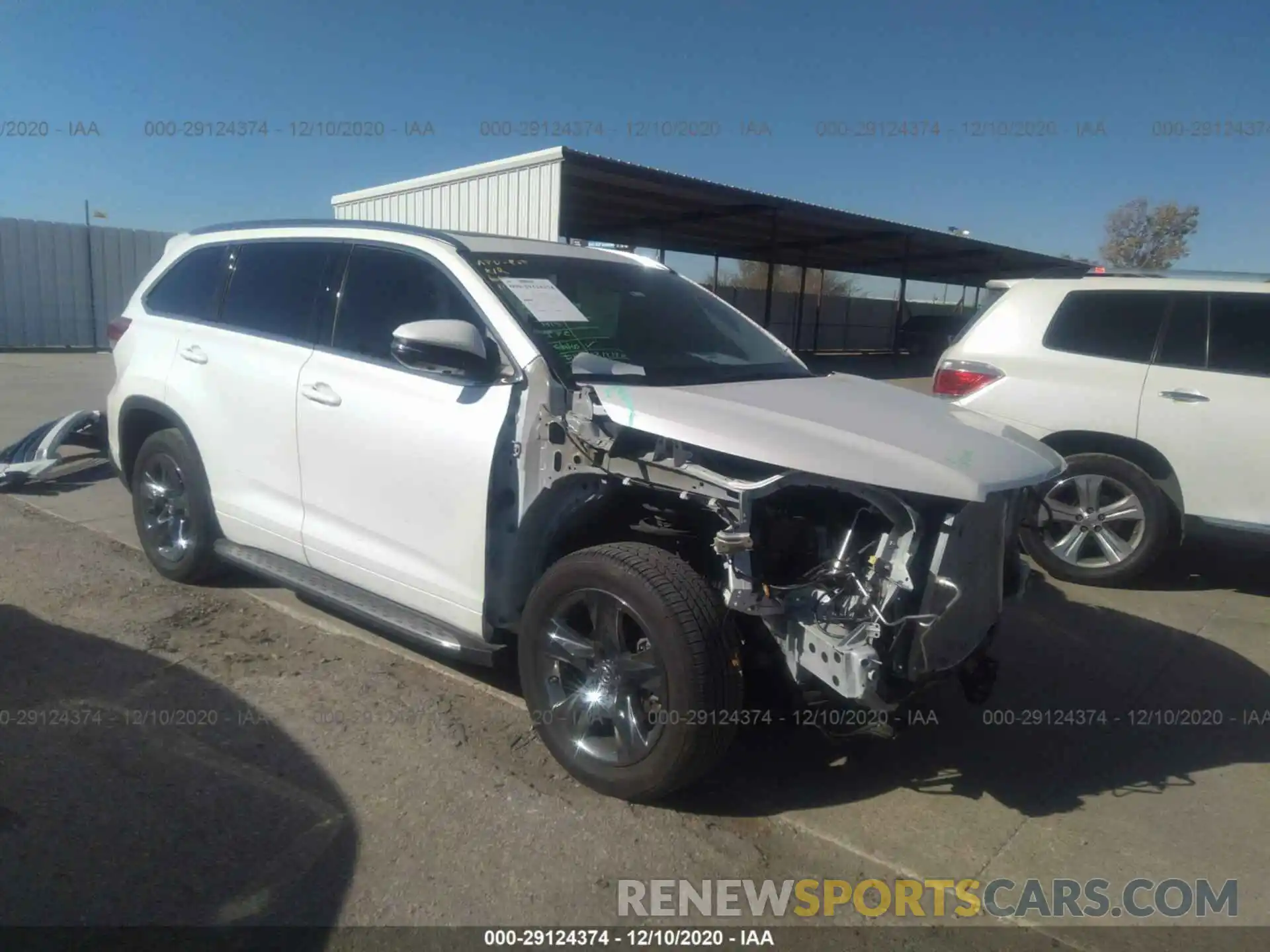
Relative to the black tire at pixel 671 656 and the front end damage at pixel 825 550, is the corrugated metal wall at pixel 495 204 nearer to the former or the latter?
the front end damage at pixel 825 550

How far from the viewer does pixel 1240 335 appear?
5.69 meters

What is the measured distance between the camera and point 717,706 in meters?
2.94

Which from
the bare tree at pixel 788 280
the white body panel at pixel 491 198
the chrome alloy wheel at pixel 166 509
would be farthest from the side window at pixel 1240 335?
the bare tree at pixel 788 280

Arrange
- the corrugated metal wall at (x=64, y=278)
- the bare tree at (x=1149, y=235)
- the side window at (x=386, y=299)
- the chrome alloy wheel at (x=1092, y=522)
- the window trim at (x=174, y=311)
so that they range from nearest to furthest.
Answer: the side window at (x=386, y=299), the window trim at (x=174, y=311), the chrome alloy wheel at (x=1092, y=522), the corrugated metal wall at (x=64, y=278), the bare tree at (x=1149, y=235)

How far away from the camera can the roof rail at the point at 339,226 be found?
4.00 meters

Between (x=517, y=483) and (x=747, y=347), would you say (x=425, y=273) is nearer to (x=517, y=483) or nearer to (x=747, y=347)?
(x=517, y=483)

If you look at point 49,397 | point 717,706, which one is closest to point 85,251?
point 49,397

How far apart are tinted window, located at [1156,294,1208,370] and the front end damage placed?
3254 millimetres

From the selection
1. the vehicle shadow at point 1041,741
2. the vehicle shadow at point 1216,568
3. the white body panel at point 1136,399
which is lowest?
the vehicle shadow at point 1041,741

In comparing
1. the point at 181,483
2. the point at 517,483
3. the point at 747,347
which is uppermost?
the point at 747,347

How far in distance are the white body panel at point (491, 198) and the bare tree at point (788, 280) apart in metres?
29.1

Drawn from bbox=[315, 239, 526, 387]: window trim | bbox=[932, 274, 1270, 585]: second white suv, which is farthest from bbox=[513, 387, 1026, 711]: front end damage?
bbox=[932, 274, 1270, 585]: second white suv

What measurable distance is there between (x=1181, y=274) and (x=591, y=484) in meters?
4.92

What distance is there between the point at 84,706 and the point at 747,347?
3.15 metres
